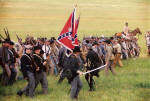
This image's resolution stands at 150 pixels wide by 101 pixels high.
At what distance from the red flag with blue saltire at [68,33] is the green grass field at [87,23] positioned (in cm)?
11

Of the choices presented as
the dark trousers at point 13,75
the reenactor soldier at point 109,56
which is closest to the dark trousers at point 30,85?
the dark trousers at point 13,75

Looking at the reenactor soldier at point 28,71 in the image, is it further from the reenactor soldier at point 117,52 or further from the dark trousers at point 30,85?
the reenactor soldier at point 117,52

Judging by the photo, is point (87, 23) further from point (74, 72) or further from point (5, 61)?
point (5, 61)

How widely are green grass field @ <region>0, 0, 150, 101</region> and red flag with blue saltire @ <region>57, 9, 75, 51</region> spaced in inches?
4.5

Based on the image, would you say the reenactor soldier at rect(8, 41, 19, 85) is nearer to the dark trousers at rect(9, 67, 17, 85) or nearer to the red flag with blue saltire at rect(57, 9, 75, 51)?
the dark trousers at rect(9, 67, 17, 85)

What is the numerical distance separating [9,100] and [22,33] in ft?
5.65

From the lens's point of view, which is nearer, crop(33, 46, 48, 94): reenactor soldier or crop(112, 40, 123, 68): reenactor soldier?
crop(33, 46, 48, 94): reenactor soldier

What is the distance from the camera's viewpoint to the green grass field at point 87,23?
10375mm

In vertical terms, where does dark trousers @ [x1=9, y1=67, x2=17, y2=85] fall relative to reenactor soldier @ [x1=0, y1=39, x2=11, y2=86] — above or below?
below

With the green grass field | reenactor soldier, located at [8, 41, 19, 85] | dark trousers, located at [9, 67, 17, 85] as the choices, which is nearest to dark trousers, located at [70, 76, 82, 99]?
the green grass field

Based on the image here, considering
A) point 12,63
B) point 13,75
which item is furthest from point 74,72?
point 13,75

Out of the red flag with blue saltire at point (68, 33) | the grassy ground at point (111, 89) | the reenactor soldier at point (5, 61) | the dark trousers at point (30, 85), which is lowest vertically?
the grassy ground at point (111, 89)

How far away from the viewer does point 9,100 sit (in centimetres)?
995

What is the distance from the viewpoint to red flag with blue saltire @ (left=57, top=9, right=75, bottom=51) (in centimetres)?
1144
